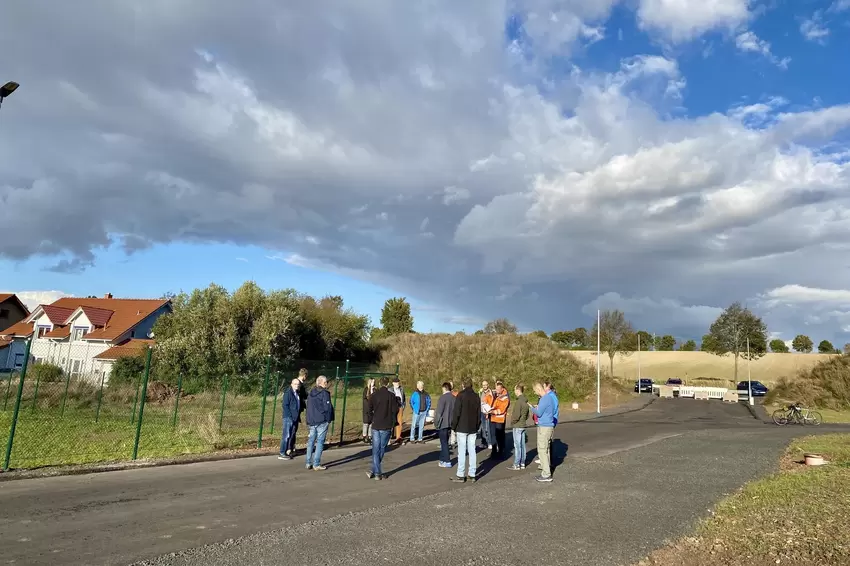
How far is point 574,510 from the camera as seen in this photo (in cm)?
771

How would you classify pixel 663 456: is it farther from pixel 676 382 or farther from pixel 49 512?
pixel 676 382

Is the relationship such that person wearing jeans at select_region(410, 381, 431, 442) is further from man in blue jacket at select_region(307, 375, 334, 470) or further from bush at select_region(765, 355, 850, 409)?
bush at select_region(765, 355, 850, 409)

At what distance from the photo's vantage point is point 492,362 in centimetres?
4269

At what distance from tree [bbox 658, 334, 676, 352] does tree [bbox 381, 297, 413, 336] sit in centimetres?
5141

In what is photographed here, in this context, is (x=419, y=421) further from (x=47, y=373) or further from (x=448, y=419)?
(x=47, y=373)

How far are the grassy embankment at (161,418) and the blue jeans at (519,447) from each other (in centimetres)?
534

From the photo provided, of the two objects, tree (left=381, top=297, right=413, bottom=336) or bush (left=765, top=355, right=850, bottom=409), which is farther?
tree (left=381, top=297, right=413, bottom=336)

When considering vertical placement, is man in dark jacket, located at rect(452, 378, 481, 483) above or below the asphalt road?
above

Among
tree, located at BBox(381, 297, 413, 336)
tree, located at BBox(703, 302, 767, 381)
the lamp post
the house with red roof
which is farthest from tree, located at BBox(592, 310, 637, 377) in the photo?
the lamp post

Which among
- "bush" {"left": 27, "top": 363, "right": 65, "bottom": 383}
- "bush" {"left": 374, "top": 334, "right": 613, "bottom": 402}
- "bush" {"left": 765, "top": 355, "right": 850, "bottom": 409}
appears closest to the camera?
"bush" {"left": 27, "top": 363, "right": 65, "bottom": 383}

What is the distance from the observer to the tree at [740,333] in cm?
5716

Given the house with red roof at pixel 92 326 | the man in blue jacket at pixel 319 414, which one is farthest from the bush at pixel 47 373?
the man in blue jacket at pixel 319 414

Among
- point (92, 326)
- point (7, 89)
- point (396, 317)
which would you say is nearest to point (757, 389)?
point (396, 317)

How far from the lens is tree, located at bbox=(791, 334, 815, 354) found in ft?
293
